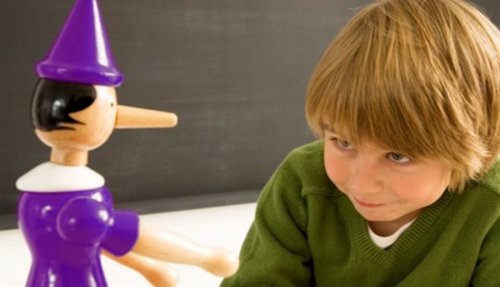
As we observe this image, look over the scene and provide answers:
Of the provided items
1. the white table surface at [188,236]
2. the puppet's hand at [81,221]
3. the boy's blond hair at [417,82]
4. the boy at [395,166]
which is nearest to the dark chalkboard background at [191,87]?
the white table surface at [188,236]

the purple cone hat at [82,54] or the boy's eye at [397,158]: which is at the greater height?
the purple cone hat at [82,54]

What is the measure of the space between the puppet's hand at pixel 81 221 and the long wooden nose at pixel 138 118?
0.07m

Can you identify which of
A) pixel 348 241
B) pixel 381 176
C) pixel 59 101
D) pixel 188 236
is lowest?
pixel 188 236

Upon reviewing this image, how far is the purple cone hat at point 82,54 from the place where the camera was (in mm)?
423

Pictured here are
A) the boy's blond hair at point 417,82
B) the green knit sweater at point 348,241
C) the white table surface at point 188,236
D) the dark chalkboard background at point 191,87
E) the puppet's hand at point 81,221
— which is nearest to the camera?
the puppet's hand at point 81,221

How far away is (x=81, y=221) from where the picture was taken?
0.41 m

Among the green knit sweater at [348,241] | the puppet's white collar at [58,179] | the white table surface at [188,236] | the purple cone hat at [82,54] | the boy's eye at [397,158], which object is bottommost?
the white table surface at [188,236]

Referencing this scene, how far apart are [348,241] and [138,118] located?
0.38 metres

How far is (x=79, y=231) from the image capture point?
16.2 inches

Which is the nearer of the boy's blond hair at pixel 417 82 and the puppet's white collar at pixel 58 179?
the puppet's white collar at pixel 58 179

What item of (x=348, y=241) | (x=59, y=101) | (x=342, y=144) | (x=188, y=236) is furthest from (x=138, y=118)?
(x=188, y=236)

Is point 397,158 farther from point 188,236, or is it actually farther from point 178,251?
point 188,236

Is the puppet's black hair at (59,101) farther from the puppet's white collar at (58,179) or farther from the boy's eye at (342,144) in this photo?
the boy's eye at (342,144)

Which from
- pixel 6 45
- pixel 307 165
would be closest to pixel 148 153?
pixel 6 45
